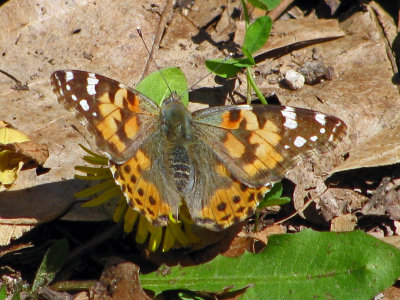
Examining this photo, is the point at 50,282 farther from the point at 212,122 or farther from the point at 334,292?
the point at 334,292

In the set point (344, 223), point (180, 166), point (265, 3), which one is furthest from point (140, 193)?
point (265, 3)

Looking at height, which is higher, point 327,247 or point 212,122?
point 212,122

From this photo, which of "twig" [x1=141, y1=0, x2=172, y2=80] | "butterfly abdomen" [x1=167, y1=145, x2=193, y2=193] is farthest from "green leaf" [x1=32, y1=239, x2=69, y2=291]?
"twig" [x1=141, y1=0, x2=172, y2=80]

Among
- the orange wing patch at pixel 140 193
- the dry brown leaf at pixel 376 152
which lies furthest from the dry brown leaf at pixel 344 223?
the orange wing patch at pixel 140 193

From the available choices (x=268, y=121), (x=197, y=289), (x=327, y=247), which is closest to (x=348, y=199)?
(x=327, y=247)

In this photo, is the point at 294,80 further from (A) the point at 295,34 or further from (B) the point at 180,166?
(B) the point at 180,166

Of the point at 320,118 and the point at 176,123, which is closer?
the point at 320,118

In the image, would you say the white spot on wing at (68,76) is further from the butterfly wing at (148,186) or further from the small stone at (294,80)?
the small stone at (294,80)
